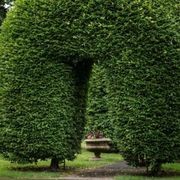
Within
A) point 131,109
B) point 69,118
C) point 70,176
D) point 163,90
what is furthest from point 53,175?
point 163,90

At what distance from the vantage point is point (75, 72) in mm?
→ 15484

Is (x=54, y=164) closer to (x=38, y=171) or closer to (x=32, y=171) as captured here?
(x=38, y=171)

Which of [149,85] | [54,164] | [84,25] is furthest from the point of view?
[54,164]

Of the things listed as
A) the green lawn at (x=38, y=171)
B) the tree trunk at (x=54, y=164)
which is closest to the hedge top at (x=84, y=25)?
the tree trunk at (x=54, y=164)

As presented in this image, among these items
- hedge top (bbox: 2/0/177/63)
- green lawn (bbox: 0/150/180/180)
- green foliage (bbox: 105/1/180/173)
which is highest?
hedge top (bbox: 2/0/177/63)

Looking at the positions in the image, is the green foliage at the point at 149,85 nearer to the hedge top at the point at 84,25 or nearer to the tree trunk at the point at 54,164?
the hedge top at the point at 84,25

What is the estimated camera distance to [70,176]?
14.0 metres

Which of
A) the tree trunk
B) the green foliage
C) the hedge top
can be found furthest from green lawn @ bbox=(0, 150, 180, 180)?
the hedge top

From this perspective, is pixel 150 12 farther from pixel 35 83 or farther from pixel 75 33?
pixel 35 83

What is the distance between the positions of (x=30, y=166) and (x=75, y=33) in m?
4.89

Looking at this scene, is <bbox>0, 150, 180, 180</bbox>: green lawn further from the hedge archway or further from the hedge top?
the hedge top

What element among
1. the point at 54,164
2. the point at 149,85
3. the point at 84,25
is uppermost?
the point at 84,25

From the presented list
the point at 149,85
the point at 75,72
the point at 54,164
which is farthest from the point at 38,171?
the point at 149,85

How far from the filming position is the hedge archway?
13.2 meters
